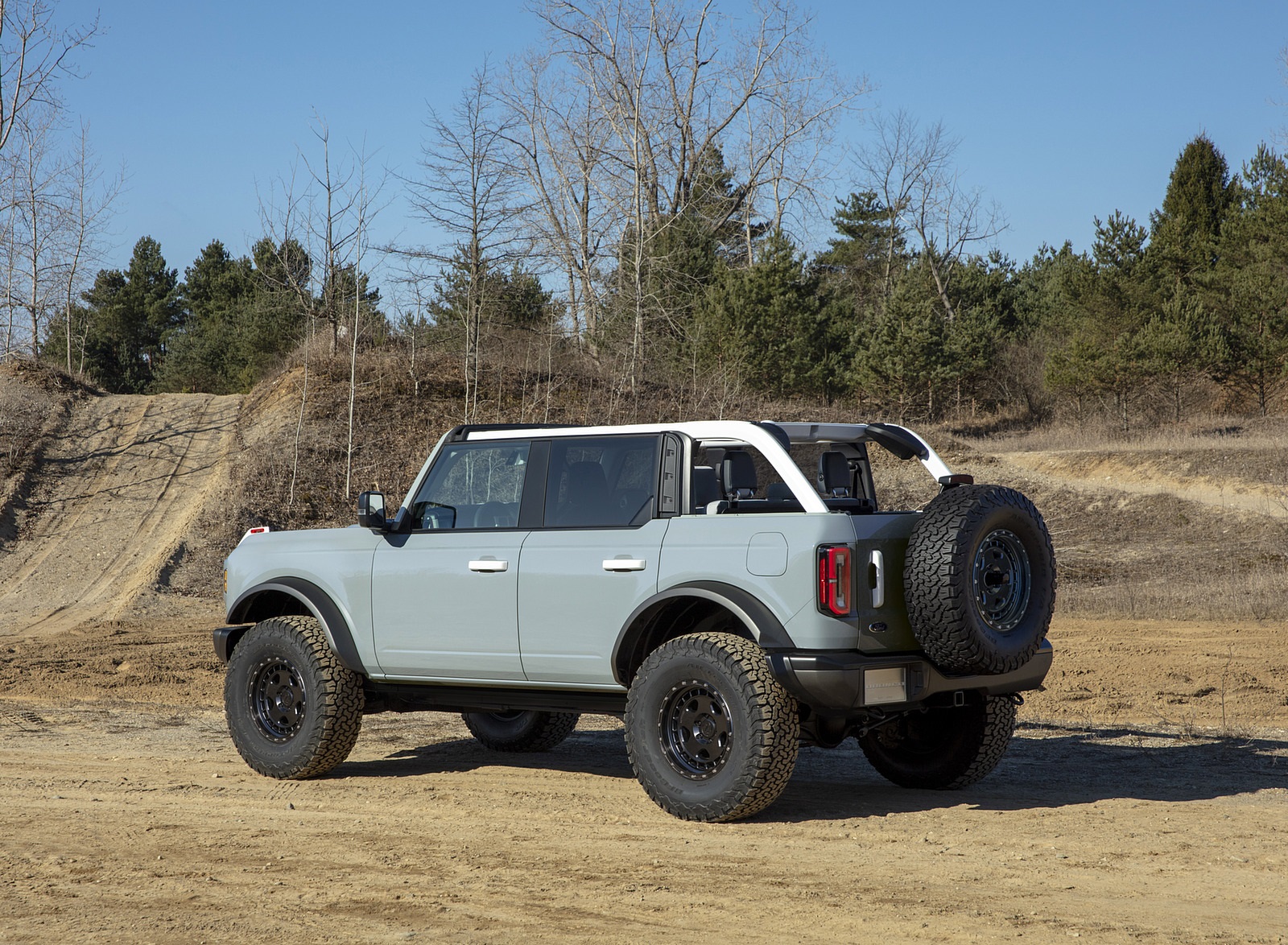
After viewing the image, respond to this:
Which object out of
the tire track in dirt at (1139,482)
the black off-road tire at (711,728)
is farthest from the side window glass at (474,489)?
the tire track in dirt at (1139,482)

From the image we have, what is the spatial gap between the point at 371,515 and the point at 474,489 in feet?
2.20

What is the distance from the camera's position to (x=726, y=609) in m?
6.48

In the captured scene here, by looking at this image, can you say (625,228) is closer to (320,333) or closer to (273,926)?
(320,333)

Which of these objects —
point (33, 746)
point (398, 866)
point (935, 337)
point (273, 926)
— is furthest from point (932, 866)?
point (935, 337)

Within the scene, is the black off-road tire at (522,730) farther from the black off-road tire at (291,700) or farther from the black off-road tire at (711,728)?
the black off-road tire at (711,728)

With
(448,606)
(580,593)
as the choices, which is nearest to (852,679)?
(580,593)

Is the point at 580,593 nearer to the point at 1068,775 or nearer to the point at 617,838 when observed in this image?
the point at 617,838

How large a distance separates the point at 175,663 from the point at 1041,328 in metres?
39.9

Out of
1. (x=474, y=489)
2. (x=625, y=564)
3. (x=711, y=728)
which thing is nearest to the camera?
(x=711, y=728)

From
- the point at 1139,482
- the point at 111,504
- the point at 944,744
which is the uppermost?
the point at 1139,482

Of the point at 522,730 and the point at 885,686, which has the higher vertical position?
the point at 885,686

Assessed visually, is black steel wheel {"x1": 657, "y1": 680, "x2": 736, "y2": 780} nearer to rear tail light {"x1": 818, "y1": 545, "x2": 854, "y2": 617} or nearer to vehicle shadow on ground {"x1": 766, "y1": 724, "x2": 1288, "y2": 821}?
vehicle shadow on ground {"x1": 766, "y1": 724, "x2": 1288, "y2": 821}

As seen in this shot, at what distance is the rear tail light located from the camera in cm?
605

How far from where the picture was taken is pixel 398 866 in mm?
5582
